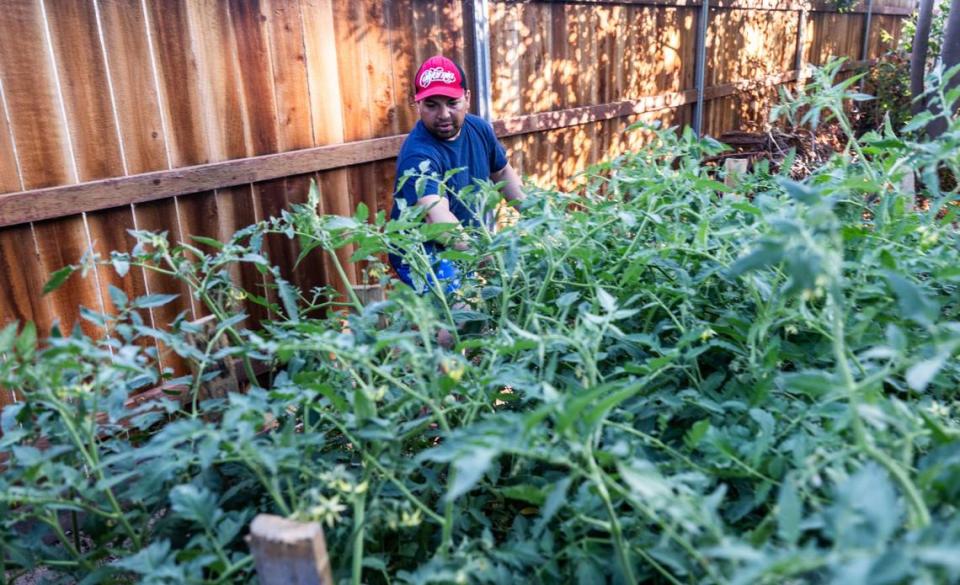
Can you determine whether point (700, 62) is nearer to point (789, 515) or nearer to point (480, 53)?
point (480, 53)

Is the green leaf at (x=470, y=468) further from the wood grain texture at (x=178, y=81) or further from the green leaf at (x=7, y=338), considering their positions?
the wood grain texture at (x=178, y=81)

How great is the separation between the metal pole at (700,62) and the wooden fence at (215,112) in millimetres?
2138

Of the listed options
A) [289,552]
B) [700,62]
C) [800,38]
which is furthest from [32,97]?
[800,38]

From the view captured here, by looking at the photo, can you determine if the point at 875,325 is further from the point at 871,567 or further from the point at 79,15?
the point at 79,15

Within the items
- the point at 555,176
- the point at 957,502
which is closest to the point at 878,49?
the point at 555,176

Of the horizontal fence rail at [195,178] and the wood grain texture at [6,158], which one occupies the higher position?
the wood grain texture at [6,158]

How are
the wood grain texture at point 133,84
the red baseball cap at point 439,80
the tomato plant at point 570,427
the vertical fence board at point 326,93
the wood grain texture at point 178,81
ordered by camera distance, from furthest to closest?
the vertical fence board at point 326,93, the red baseball cap at point 439,80, the wood grain texture at point 178,81, the wood grain texture at point 133,84, the tomato plant at point 570,427

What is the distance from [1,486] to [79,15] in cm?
240

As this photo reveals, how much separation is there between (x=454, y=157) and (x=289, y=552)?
A: 2.67 m

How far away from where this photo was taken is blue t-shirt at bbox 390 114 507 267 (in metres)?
3.23

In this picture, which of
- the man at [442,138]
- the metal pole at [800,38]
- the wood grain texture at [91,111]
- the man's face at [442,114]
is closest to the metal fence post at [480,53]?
the man at [442,138]

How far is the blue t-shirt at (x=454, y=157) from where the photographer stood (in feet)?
10.6

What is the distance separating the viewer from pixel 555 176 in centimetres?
595

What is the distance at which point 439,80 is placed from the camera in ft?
10.9
